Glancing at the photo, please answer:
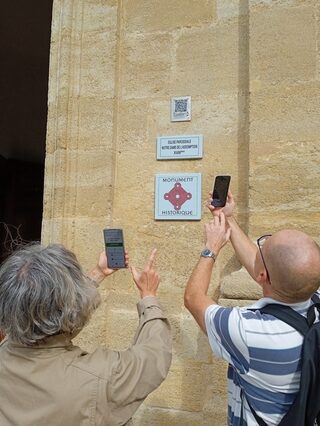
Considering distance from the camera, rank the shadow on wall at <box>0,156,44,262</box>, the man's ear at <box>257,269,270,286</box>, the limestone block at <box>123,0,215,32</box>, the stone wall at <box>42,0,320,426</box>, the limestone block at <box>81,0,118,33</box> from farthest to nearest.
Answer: the shadow on wall at <box>0,156,44,262</box>, the limestone block at <box>81,0,118,33</box>, the limestone block at <box>123,0,215,32</box>, the stone wall at <box>42,0,320,426</box>, the man's ear at <box>257,269,270,286</box>

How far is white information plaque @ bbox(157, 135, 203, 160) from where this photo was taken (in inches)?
95.7

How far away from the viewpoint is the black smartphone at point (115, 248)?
5.72 feet

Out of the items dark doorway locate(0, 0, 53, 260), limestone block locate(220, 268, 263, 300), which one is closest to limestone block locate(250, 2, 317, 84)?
limestone block locate(220, 268, 263, 300)

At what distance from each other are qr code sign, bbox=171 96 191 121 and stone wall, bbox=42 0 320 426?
35mm

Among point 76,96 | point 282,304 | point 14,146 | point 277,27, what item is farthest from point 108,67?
point 14,146

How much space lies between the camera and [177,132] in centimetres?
248

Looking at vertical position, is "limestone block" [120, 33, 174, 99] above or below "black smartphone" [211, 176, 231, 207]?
above

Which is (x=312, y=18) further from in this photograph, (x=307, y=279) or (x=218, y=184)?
(x=307, y=279)

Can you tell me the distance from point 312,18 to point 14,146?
179 inches

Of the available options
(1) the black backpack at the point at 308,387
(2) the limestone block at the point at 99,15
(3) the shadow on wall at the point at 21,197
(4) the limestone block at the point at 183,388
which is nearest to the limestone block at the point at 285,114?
(2) the limestone block at the point at 99,15

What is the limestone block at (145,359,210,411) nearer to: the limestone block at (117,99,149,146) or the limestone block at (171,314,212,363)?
the limestone block at (171,314,212,363)

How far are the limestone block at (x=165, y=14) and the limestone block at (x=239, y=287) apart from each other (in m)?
1.28

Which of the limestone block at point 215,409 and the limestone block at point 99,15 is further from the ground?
the limestone block at point 99,15

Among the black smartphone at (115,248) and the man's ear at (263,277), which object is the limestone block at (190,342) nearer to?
the black smartphone at (115,248)
